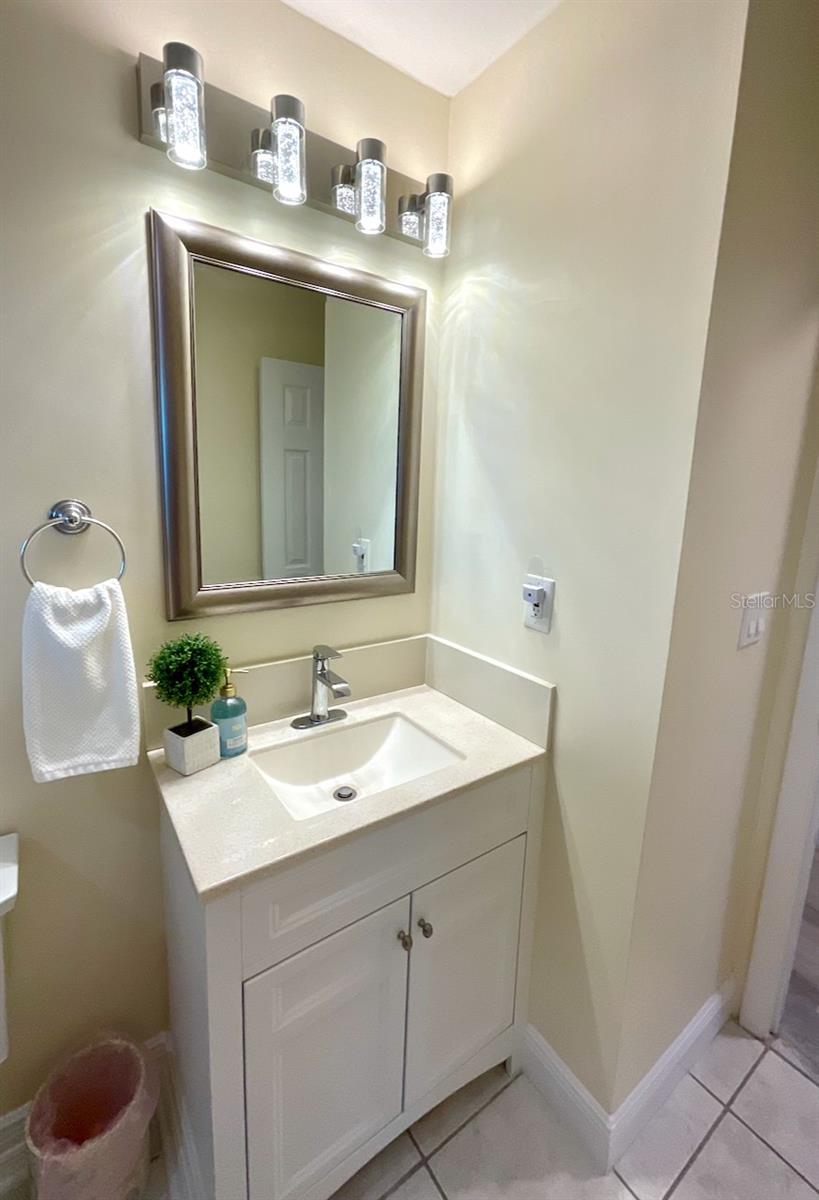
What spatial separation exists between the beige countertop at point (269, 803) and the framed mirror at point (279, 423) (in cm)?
34

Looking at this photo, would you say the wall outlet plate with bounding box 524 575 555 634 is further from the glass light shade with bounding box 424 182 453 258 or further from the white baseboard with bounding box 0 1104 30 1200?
the white baseboard with bounding box 0 1104 30 1200

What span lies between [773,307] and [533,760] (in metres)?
1.01

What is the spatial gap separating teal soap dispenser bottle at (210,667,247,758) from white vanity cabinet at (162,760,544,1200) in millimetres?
200

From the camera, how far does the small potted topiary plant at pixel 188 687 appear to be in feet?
3.55

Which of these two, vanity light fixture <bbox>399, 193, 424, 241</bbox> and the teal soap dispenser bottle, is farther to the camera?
vanity light fixture <bbox>399, 193, 424, 241</bbox>

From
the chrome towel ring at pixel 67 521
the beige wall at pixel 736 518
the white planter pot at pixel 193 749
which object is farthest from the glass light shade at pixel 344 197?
the white planter pot at pixel 193 749

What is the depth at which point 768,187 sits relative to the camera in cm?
95

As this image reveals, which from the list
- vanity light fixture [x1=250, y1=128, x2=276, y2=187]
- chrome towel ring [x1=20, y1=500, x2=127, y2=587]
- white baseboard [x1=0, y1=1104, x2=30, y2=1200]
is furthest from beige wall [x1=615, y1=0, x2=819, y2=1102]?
white baseboard [x1=0, y1=1104, x2=30, y2=1200]

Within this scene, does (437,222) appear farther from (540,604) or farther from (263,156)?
(540,604)

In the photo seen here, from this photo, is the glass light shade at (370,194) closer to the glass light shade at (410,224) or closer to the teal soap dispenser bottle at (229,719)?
the glass light shade at (410,224)

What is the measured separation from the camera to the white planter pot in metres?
1.10

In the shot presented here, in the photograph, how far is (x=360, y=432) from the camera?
1418mm

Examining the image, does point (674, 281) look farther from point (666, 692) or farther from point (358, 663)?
point (358, 663)

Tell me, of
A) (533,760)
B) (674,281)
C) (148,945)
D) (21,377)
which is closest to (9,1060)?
(148,945)
